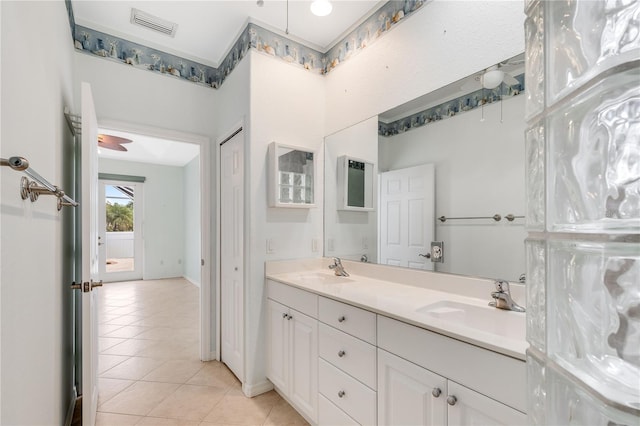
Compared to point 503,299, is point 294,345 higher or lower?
lower

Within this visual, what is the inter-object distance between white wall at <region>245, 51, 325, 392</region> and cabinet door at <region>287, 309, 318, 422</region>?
0.40 m

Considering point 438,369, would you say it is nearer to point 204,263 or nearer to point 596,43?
point 596,43

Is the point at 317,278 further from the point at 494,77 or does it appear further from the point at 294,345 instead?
the point at 494,77

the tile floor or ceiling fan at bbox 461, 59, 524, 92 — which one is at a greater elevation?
ceiling fan at bbox 461, 59, 524, 92

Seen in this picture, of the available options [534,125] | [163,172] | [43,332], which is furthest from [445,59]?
[163,172]

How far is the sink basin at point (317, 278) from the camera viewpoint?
2038 mm

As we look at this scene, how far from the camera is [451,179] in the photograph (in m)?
1.67

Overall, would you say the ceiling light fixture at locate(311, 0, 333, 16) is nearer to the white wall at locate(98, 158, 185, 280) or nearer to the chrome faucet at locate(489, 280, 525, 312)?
the chrome faucet at locate(489, 280, 525, 312)

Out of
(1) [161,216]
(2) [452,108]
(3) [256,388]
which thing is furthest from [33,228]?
(1) [161,216]

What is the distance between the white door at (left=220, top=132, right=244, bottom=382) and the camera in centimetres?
233

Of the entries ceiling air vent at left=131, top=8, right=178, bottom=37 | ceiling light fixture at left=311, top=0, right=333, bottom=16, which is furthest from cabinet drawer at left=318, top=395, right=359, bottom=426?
ceiling air vent at left=131, top=8, right=178, bottom=37

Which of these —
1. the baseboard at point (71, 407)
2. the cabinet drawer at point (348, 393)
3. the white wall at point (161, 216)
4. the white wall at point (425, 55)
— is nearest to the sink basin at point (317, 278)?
the cabinet drawer at point (348, 393)

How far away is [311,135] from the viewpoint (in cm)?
252

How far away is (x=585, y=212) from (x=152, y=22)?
2.87 meters
